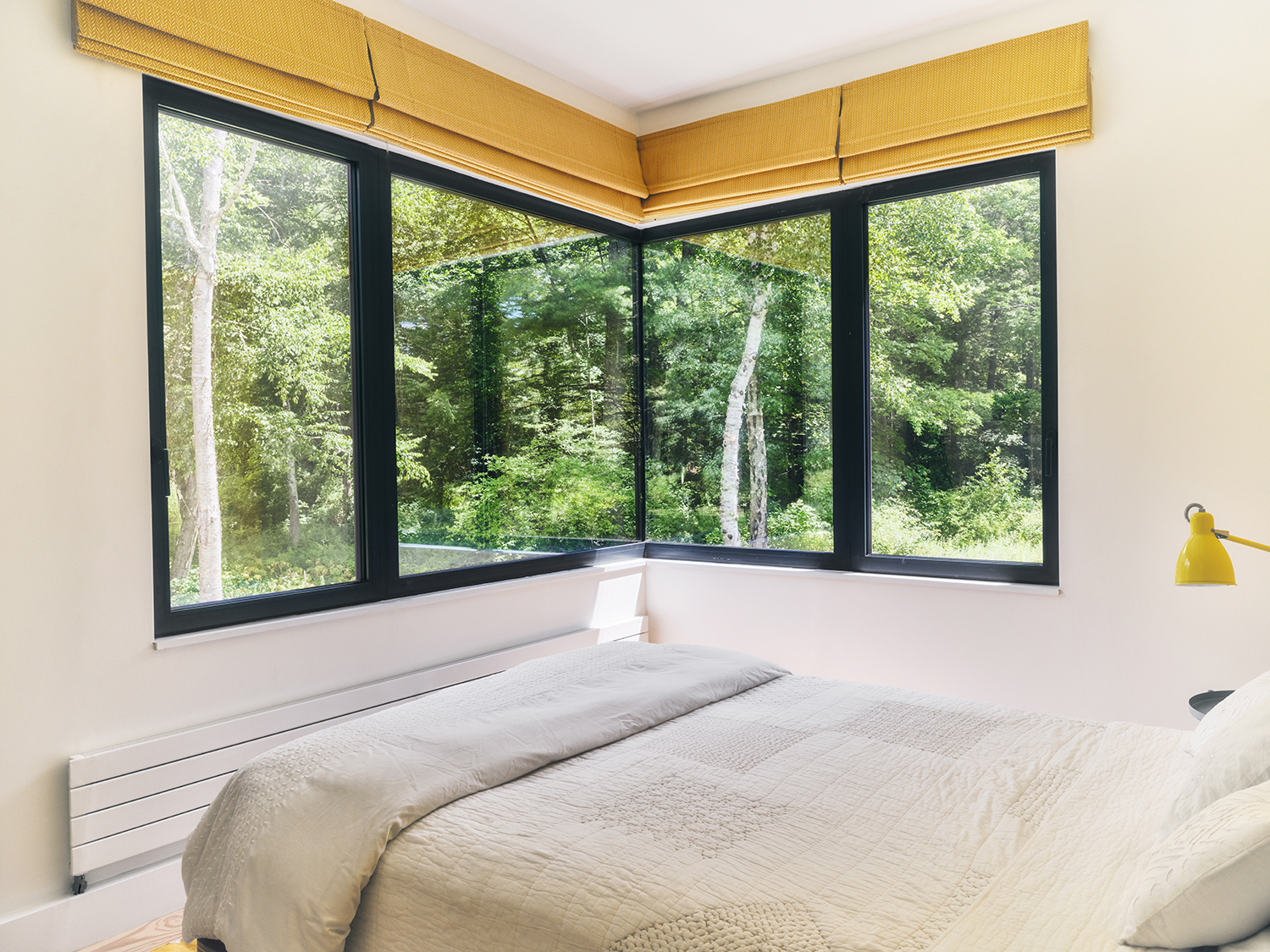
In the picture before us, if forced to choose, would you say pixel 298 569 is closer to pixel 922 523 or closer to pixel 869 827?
pixel 869 827

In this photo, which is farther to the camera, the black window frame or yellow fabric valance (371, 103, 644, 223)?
yellow fabric valance (371, 103, 644, 223)

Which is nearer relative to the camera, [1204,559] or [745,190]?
[1204,559]

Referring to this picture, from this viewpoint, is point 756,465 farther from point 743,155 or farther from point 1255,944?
point 1255,944

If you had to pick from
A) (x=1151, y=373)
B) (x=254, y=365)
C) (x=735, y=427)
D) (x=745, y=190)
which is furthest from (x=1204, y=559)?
(x=254, y=365)

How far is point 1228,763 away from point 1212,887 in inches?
12.7

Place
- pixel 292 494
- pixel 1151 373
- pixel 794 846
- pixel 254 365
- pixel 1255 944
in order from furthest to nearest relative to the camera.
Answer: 1. pixel 1151 373
2. pixel 292 494
3. pixel 254 365
4. pixel 794 846
5. pixel 1255 944

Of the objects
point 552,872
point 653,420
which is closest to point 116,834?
point 552,872

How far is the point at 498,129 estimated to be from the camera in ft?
10.0

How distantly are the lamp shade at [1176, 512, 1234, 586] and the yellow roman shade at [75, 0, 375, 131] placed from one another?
257 centimetres

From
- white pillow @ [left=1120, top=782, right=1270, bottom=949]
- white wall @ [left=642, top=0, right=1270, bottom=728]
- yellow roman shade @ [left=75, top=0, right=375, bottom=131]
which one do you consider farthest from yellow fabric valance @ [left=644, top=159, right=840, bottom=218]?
white pillow @ [left=1120, top=782, right=1270, bottom=949]

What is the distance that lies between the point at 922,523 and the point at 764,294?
119 cm

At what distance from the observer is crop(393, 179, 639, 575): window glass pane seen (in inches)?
115

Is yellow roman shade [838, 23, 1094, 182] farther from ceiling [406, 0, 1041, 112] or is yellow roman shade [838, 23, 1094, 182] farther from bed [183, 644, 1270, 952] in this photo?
bed [183, 644, 1270, 952]

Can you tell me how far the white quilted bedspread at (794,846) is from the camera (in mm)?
1123
